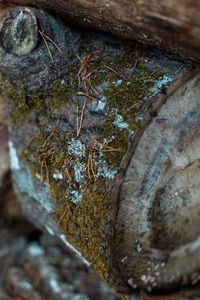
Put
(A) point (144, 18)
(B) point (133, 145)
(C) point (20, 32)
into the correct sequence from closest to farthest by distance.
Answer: (A) point (144, 18)
(B) point (133, 145)
(C) point (20, 32)

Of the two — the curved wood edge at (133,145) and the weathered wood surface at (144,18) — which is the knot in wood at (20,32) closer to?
the weathered wood surface at (144,18)

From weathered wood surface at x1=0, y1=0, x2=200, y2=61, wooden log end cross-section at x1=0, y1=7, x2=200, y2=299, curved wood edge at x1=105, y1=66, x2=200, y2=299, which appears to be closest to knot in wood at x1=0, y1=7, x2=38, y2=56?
wooden log end cross-section at x1=0, y1=7, x2=200, y2=299

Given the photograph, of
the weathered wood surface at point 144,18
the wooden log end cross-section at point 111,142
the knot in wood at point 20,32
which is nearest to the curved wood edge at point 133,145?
the wooden log end cross-section at point 111,142

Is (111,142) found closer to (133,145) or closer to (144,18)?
(133,145)

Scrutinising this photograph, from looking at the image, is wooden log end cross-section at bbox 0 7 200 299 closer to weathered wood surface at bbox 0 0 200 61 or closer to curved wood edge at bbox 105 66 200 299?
curved wood edge at bbox 105 66 200 299

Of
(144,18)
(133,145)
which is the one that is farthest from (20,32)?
(133,145)

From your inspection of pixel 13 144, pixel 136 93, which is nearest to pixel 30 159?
pixel 13 144
